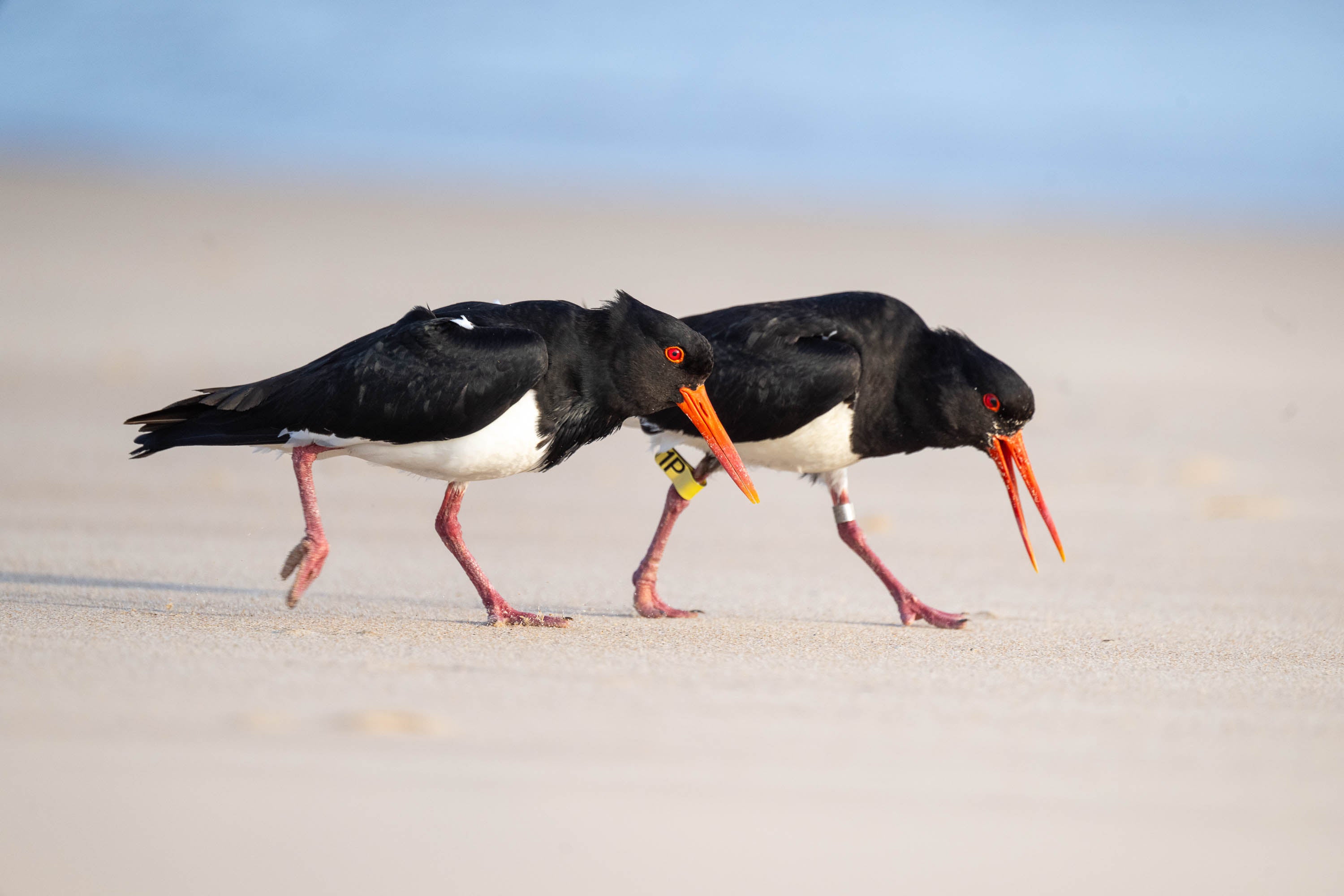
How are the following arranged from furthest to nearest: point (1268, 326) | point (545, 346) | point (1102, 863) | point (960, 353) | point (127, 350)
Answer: point (1268, 326)
point (127, 350)
point (960, 353)
point (545, 346)
point (1102, 863)

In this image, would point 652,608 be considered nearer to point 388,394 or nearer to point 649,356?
point 649,356

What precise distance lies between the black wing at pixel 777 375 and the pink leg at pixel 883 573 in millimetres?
695

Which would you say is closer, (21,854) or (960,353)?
(21,854)

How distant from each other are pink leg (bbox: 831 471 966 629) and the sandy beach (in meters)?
0.11

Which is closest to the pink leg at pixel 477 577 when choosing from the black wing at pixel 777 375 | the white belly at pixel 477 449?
the white belly at pixel 477 449

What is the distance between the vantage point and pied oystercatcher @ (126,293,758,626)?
17.5ft

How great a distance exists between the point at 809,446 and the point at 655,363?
1.07m

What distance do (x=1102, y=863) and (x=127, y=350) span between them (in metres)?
12.8

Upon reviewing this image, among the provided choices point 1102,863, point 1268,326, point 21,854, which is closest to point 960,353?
point 1102,863

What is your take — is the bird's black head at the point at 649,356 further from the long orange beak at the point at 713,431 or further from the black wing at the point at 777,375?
the black wing at the point at 777,375

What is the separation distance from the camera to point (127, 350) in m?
14.1

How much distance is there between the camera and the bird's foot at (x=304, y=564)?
547 centimetres

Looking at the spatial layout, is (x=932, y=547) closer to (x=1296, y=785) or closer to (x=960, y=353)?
(x=960, y=353)

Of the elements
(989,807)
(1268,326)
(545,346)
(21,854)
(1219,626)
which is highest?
(1268,326)
